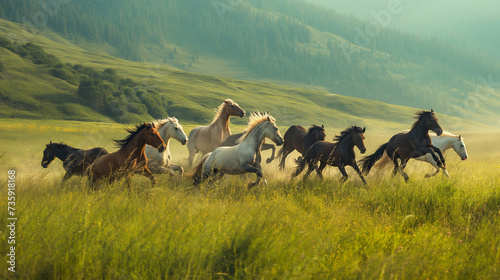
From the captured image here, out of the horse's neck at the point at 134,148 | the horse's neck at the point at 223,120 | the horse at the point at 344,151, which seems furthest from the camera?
the horse's neck at the point at 223,120

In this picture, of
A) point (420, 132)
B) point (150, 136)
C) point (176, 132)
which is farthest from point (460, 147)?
point (150, 136)

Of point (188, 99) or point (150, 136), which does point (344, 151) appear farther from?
point (188, 99)

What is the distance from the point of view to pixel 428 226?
645 cm

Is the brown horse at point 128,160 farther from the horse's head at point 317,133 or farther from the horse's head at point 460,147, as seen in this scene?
the horse's head at point 460,147

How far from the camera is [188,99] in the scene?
105m

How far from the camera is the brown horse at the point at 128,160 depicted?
7816 millimetres

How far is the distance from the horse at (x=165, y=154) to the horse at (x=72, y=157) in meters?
1.22

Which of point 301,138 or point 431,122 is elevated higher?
point 431,122

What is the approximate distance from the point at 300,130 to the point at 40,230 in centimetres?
→ 1069

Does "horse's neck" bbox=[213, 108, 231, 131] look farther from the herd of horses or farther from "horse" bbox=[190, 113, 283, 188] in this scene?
"horse" bbox=[190, 113, 283, 188]

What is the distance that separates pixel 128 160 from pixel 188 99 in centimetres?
9920

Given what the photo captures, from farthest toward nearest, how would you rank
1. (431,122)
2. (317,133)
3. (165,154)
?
(317,133) < (431,122) < (165,154)

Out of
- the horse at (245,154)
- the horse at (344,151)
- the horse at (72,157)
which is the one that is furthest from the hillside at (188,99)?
the horse at (344,151)

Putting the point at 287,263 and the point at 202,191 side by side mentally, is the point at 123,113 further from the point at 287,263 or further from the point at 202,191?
the point at 287,263
